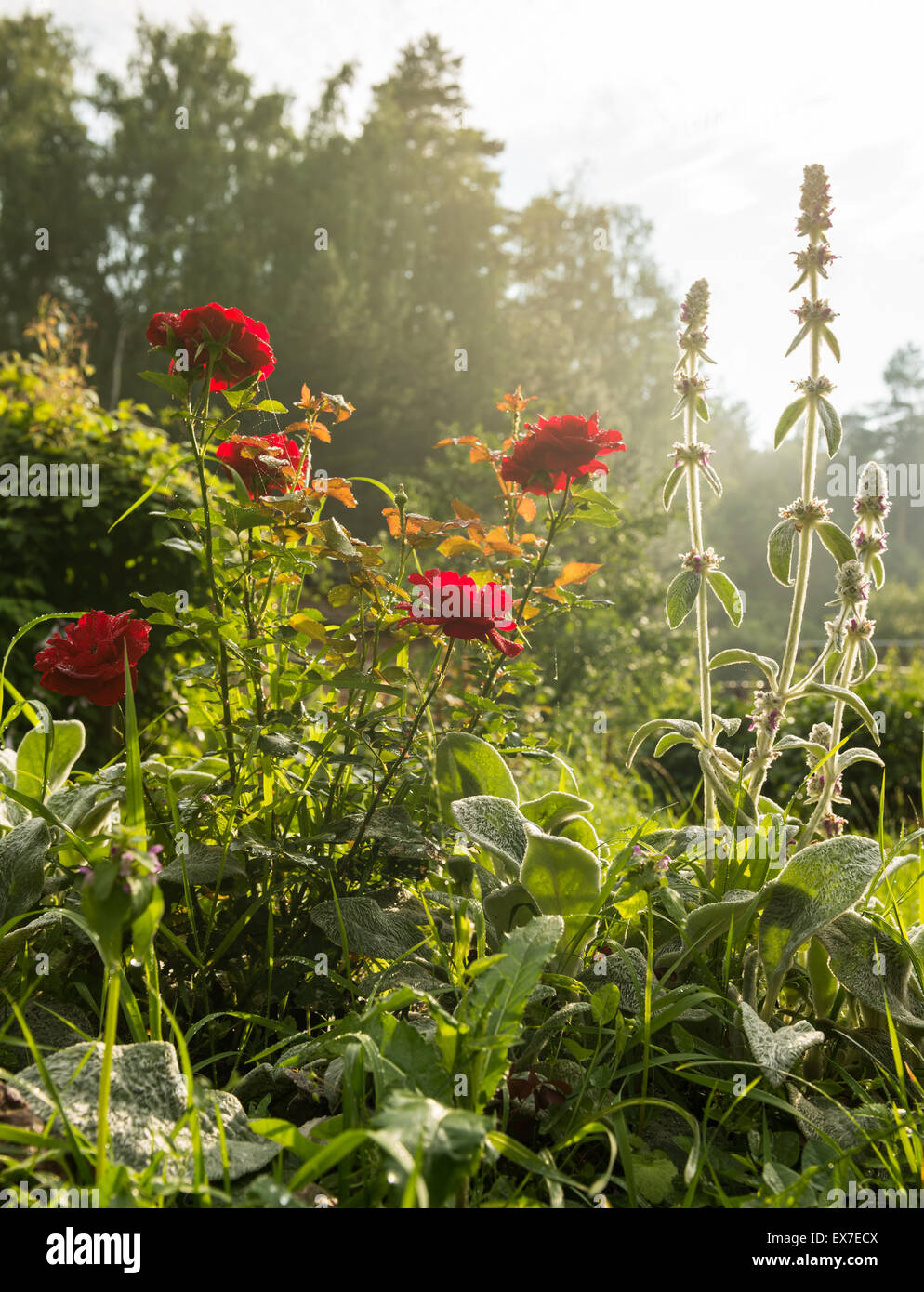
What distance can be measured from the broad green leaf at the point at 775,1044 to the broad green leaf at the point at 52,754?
4.12ft

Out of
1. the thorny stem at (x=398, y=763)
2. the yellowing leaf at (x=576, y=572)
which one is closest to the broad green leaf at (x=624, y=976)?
the thorny stem at (x=398, y=763)

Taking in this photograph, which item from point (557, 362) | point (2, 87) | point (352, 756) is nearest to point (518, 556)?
point (352, 756)

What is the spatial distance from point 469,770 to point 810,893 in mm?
570

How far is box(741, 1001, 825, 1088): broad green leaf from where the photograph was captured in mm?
983

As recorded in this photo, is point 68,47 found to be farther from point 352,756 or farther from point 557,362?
point 352,756

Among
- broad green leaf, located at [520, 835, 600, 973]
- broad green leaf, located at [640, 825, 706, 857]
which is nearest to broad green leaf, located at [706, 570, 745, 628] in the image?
broad green leaf, located at [640, 825, 706, 857]

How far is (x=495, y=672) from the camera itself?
1534 millimetres

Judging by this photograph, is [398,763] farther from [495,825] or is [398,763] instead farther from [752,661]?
[752,661]

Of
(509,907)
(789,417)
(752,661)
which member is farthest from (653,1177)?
(789,417)

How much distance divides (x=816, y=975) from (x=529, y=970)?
0.65m

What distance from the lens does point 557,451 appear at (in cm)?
142

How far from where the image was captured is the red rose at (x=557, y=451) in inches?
55.8

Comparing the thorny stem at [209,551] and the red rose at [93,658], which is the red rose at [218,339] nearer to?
the thorny stem at [209,551]

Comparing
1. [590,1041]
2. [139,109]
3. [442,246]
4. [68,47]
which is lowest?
[590,1041]
